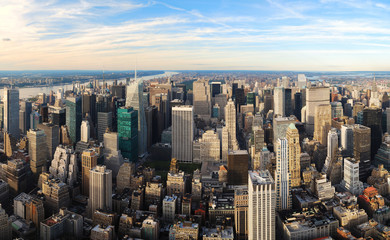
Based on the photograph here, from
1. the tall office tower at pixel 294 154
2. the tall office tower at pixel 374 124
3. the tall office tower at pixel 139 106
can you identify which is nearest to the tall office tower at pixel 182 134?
the tall office tower at pixel 139 106

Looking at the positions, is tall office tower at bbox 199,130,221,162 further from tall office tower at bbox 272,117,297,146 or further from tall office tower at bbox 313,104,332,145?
tall office tower at bbox 313,104,332,145

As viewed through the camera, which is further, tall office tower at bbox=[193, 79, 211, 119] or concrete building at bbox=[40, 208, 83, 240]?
tall office tower at bbox=[193, 79, 211, 119]

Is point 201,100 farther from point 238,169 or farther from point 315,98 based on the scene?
point 238,169

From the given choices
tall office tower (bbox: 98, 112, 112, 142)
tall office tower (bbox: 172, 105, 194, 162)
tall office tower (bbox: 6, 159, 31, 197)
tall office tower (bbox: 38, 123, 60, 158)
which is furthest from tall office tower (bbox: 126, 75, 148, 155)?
tall office tower (bbox: 6, 159, 31, 197)

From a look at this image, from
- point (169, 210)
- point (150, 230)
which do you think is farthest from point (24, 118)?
point (150, 230)

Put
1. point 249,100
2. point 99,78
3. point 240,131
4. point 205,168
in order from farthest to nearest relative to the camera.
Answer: point 99,78
point 249,100
point 240,131
point 205,168

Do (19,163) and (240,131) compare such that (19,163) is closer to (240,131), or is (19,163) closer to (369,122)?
(240,131)

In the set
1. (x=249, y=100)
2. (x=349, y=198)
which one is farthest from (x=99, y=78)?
(x=349, y=198)
